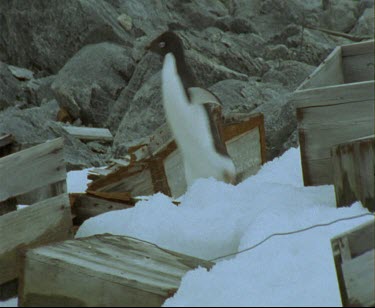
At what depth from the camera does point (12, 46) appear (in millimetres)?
16156

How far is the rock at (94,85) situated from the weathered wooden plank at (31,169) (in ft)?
32.8

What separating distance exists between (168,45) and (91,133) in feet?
24.9

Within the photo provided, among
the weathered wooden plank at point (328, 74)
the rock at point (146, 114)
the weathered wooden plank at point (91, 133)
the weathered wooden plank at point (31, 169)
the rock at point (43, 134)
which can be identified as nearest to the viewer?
the weathered wooden plank at point (31, 169)

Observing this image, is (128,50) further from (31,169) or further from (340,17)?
(31,169)

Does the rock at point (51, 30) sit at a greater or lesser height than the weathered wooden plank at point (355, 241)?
greater

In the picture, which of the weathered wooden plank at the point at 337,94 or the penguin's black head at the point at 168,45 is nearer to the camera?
the weathered wooden plank at the point at 337,94

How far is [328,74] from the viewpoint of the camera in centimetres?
402

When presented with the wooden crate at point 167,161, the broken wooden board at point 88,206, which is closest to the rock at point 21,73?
the wooden crate at point 167,161

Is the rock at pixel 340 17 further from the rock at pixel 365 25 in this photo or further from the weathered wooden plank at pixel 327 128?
the weathered wooden plank at pixel 327 128

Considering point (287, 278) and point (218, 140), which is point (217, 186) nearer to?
point (218, 140)

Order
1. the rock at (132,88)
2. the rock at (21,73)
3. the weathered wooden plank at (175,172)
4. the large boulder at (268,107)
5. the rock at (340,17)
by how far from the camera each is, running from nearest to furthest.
Result: the weathered wooden plank at (175,172)
the large boulder at (268,107)
the rock at (132,88)
the rock at (21,73)
the rock at (340,17)

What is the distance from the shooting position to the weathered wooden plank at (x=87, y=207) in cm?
357

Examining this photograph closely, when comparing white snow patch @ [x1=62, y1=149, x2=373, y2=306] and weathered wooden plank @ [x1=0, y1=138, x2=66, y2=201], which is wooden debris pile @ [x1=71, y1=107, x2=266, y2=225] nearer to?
white snow patch @ [x1=62, y1=149, x2=373, y2=306]

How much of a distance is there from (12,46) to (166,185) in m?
12.5
